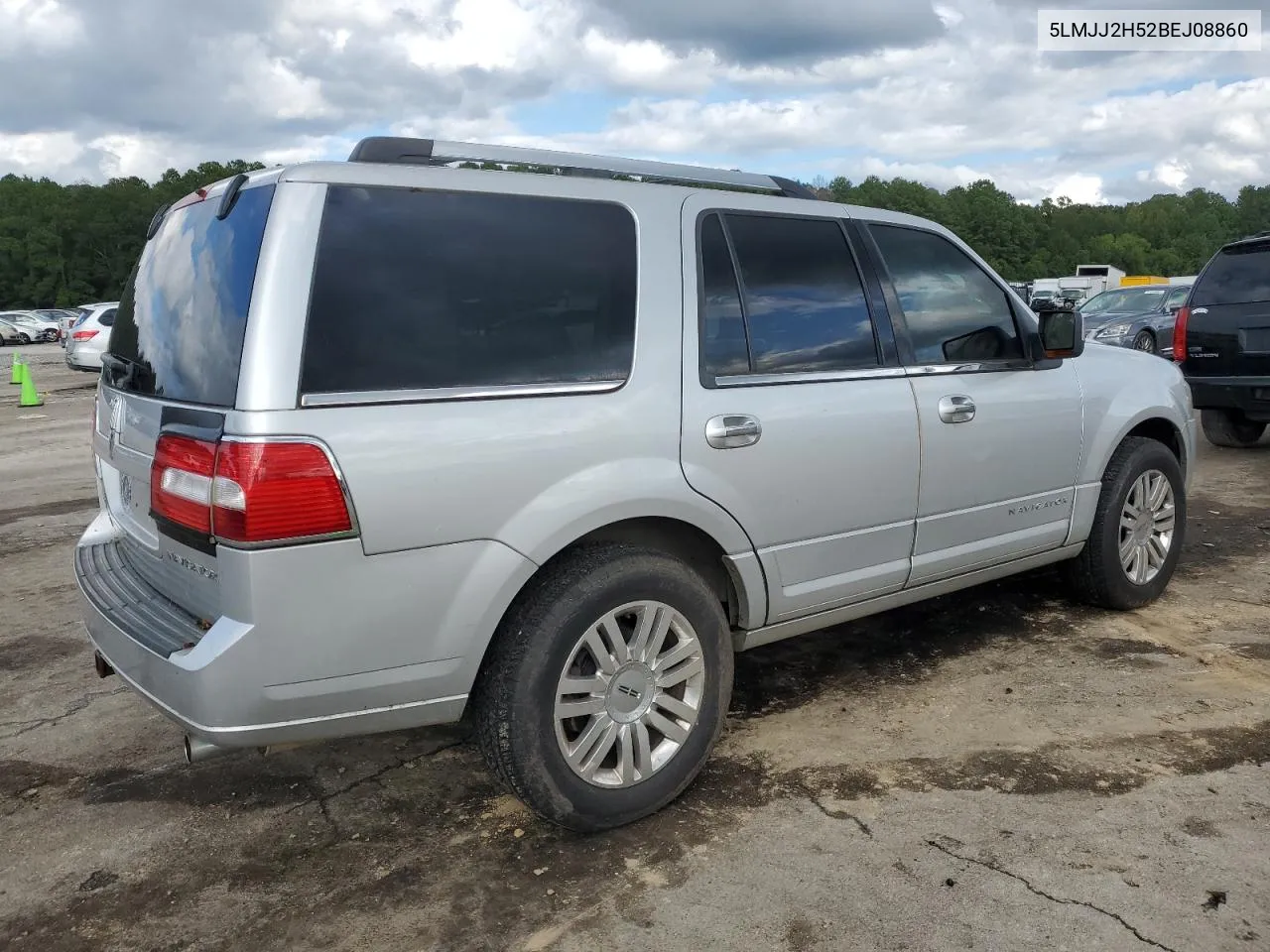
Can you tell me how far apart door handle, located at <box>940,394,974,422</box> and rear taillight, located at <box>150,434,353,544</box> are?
2275mm

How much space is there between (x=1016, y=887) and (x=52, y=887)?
257 centimetres

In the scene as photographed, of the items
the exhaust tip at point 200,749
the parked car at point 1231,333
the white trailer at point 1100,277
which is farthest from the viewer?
the white trailer at point 1100,277

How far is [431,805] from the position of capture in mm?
3348

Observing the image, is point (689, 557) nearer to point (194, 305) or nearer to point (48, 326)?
point (194, 305)

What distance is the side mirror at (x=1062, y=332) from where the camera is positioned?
4.31 meters

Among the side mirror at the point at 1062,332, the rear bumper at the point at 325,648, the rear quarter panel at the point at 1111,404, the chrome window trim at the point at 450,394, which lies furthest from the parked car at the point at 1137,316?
the rear bumper at the point at 325,648

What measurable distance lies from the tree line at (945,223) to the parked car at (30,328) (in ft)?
55.5

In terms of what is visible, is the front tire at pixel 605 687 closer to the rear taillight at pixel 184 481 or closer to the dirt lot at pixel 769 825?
the dirt lot at pixel 769 825

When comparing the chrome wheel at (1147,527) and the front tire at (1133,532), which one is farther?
the chrome wheel at (1147,527)

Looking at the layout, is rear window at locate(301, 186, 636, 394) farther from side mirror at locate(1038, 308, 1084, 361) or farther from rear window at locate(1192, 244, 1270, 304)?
rear window at locate(1192, 244, 1270, 304)

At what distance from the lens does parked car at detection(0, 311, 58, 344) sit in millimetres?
45000

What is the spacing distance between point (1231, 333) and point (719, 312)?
23.5ft

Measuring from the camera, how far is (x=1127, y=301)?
1834 centimetres

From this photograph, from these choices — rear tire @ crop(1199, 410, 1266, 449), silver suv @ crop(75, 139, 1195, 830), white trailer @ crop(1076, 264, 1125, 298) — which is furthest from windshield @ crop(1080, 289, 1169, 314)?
white trailer @ crop(1076, 264, 1125, 298)
